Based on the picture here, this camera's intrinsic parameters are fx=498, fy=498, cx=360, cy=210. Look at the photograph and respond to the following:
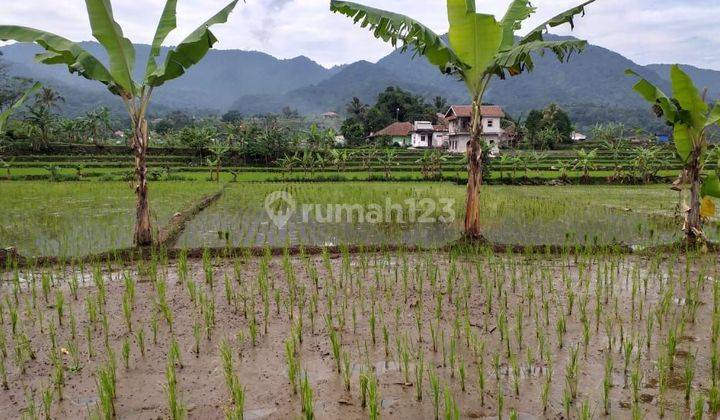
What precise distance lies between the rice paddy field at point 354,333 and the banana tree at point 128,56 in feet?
5.42

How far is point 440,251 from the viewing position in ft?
23.3

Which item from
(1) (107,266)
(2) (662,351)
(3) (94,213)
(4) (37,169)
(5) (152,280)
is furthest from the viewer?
(4) (37,169)

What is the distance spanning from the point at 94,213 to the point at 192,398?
915cm

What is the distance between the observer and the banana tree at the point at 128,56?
6184 mm

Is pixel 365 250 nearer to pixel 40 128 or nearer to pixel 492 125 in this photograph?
pixel 40 128

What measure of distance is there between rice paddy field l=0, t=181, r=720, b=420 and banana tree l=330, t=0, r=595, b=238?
2.05 metres

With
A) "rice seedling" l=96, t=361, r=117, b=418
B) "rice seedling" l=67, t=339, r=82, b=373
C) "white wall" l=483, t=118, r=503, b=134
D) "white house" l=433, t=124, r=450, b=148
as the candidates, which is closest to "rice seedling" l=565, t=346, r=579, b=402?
"rice seedling" l=96, t=361, r=117, b=418

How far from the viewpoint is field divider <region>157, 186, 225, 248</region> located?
25.4 feet

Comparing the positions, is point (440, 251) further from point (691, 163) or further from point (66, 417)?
point (66, 417)

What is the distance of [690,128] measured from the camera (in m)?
6.99

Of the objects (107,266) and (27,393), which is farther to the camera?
(107,266)

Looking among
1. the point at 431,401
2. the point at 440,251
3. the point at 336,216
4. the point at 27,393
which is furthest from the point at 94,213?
the point at 431,401

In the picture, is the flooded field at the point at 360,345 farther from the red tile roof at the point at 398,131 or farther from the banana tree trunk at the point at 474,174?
the red tile roof at the point at 398,131

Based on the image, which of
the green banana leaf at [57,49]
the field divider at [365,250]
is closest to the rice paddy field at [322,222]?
the field divider at [365,250]
